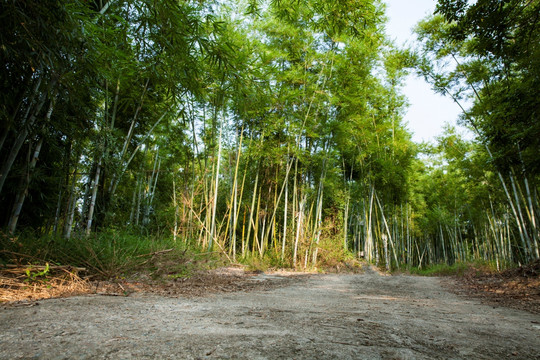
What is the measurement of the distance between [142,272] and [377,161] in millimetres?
7208

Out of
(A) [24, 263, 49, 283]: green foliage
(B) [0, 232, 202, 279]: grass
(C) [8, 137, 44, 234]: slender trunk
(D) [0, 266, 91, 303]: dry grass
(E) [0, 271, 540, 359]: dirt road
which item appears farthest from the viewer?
(C) [8, 137, 44, 234]: slender trunk

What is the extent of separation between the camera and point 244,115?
16.1ft

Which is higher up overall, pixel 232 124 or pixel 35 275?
pixel 232 124

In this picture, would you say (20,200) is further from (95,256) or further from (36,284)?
(36,284)

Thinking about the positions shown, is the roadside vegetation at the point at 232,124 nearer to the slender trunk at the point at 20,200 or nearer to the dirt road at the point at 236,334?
the slender trunk at the point at 20,200

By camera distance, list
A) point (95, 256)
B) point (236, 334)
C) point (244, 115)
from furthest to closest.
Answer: point (244, 115)
point (95, 256)
point (236, 334)

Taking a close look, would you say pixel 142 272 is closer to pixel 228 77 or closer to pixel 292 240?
pixel 228 77

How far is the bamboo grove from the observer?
1.99m

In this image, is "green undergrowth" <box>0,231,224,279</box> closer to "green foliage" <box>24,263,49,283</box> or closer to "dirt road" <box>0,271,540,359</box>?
"green foliage" <box>24,263,49,283</box>

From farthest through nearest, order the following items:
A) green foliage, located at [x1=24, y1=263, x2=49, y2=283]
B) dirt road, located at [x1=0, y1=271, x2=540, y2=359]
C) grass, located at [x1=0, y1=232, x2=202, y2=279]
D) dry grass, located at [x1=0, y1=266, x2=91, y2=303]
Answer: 1. grass, located at [x1=0, y1=232, x2=202, y2=279]
2. green foliage, located at [x1=24, y1=263, x2=49, y2=283]
3. dry grass, located at [x1=0, y1=266, x2=91, y2=303]
4. dirt road, located at [x1=0, y1=271, x2=540, y2=359]

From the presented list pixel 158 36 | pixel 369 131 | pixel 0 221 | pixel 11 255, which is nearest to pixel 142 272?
pixel 11 255

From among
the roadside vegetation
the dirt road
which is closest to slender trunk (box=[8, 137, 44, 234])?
the roadside vegetation

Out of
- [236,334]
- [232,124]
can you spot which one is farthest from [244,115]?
[236,334]

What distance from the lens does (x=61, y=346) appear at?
953mm
